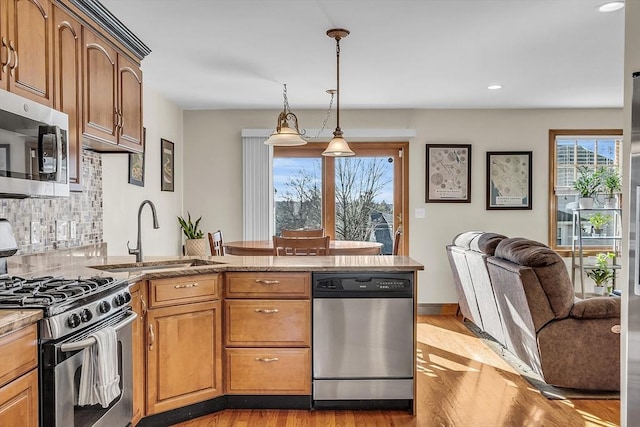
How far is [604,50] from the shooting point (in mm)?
3639

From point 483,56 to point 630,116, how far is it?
176 cm

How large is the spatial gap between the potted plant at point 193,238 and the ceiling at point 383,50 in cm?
129

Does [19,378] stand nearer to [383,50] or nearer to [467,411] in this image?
[467,411]

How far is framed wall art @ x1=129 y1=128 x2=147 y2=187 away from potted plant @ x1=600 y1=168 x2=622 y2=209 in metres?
4.77

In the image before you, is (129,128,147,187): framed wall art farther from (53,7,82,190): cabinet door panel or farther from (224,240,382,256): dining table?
(53,7,82,190): cabinet door panel

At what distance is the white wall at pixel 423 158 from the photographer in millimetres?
5684

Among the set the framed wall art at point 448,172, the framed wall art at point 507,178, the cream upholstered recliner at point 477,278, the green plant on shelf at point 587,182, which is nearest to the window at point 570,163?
the green plant on shelf at point 587,182

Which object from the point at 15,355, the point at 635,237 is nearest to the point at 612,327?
the point at 635,237

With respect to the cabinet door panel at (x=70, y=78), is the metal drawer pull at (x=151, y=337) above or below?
below

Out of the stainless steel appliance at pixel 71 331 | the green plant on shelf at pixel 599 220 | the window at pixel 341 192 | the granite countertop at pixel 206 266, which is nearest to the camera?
the stainless steel appliance at pixel 71 331

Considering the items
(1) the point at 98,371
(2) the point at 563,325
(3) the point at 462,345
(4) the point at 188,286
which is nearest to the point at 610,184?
(3) the point at 462,345

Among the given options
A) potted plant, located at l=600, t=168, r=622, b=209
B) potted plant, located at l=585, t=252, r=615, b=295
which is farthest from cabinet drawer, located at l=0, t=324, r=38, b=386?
Answer: potted plant, located at l=600, t=168, r=622, b=209

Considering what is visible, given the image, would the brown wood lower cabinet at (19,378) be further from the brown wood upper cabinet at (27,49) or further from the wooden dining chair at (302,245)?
the wooden dining chair at (302,245)

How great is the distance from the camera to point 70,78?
7.88 ft
